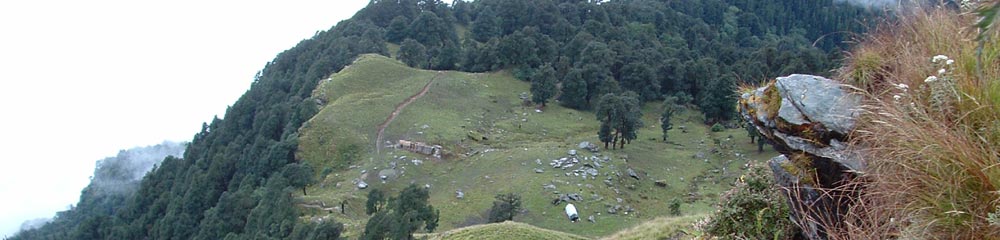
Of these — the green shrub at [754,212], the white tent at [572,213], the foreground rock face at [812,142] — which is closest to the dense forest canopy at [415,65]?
the white tent at [572,213]

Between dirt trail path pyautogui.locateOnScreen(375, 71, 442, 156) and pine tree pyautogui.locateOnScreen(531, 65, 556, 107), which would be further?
pine tree pyautogui.locateOnScreen(531, 65, 556, 107)

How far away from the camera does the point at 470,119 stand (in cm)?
5300

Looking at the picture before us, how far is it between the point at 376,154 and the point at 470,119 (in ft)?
33.7

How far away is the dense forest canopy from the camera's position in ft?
158

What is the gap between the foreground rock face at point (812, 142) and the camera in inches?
290

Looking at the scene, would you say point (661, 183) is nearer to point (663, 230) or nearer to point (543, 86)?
point (543, 86)

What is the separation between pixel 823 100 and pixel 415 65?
212ft

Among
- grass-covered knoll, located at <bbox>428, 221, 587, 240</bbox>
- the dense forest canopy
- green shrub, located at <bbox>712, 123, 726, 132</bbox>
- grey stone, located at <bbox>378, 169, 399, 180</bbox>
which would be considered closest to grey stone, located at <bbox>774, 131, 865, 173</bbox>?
grass-covered knoll, located at <bbox>428, 221, 587, 240</bbox>

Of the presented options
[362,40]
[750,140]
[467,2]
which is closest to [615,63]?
[750,140]

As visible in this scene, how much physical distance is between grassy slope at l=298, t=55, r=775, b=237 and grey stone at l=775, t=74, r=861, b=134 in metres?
20.0

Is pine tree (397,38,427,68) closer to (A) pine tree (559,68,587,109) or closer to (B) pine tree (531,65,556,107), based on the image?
(B) pine tree (531,65,556,107)

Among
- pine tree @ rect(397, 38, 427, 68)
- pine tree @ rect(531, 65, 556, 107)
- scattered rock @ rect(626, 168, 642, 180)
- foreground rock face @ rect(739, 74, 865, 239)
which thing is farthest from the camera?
pine tree @ rect(397, 38, 427, 68)

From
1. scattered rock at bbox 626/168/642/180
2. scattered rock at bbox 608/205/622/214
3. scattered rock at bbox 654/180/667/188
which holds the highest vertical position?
scattered rock at bbox 608/205/622/214

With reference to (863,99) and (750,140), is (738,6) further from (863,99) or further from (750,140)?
(863,99)
